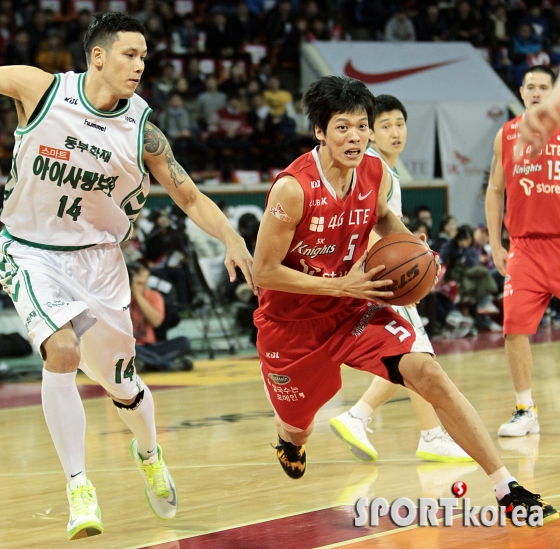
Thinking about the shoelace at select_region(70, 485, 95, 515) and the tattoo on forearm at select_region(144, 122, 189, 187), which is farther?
the tattoo on forearm at select_region(144, 122, 189, 187)

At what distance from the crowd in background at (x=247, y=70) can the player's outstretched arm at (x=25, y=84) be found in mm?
6337

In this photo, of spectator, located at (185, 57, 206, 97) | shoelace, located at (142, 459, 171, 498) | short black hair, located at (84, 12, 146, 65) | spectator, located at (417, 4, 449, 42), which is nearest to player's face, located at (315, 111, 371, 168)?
short black hair, located at (84, 12, 146, 65)

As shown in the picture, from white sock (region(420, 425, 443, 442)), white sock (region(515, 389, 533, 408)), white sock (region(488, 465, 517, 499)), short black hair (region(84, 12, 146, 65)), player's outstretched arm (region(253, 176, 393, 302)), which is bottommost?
white sock (region(515, 389, 533, 408))

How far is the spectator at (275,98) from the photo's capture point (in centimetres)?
1645

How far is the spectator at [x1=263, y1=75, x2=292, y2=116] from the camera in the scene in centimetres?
1645

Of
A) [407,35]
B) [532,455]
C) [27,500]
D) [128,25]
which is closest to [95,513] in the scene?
[27,500]

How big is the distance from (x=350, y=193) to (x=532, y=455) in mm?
2149

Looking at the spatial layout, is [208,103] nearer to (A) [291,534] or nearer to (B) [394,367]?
(B) [394,367]

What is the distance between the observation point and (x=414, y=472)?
5395 mm

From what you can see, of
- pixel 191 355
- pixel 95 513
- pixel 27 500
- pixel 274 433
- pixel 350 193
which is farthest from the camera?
pixel 191 355

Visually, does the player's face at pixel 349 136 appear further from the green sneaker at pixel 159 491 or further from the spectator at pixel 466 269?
the spectator at pixel 466 269

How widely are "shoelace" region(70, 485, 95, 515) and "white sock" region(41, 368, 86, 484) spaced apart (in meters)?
0.06

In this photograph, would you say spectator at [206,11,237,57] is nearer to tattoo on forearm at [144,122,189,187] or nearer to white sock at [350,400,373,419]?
white sock at [350,400,373,419]

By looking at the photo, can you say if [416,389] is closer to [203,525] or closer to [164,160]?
[203,525]
